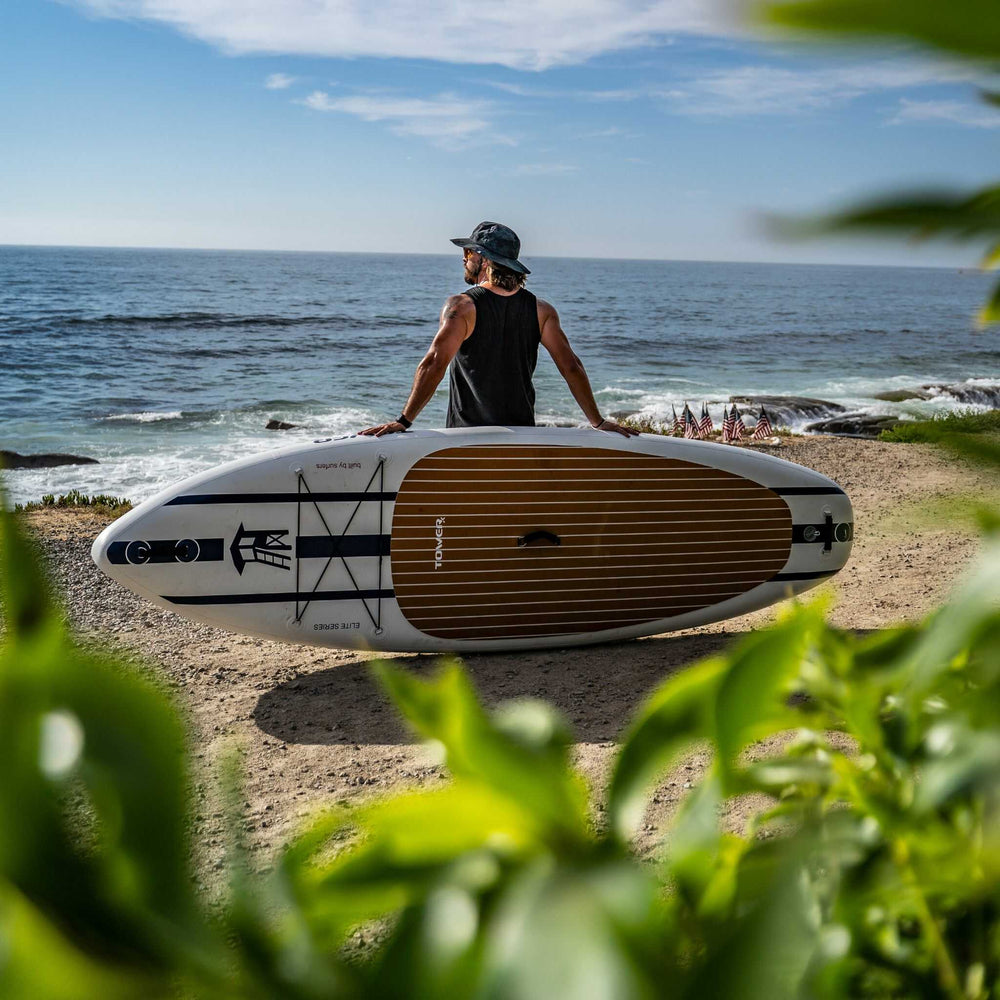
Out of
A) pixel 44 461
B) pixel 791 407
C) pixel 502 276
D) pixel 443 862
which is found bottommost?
pixel 44 461

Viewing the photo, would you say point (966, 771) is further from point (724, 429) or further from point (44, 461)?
point (44, 461)

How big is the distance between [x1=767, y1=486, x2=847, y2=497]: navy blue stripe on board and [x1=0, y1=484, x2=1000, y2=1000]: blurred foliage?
4.54 meters

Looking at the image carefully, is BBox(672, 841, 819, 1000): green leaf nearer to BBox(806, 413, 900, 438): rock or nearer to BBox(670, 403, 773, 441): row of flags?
BBox(670, 403, 773, 441): row of flags

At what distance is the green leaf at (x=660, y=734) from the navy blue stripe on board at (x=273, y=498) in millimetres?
3974

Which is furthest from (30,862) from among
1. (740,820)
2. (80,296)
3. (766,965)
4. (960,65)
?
(80,296)

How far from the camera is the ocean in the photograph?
15.4 metres

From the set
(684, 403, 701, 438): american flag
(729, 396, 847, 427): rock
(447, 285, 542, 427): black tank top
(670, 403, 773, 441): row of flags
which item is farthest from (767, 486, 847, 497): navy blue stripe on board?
(729, 396, 847, 427): rock

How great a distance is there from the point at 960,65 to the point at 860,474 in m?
9.69

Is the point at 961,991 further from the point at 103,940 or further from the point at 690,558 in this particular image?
the point at 690,558

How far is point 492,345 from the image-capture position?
418 cm

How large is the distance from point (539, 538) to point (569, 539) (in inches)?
6.1

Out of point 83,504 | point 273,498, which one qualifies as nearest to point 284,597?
point 273,498

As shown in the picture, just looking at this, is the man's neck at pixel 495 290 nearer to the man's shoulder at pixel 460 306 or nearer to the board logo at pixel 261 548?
the man's shoulder at pixel 460 306

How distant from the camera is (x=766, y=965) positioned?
0.68 feet
